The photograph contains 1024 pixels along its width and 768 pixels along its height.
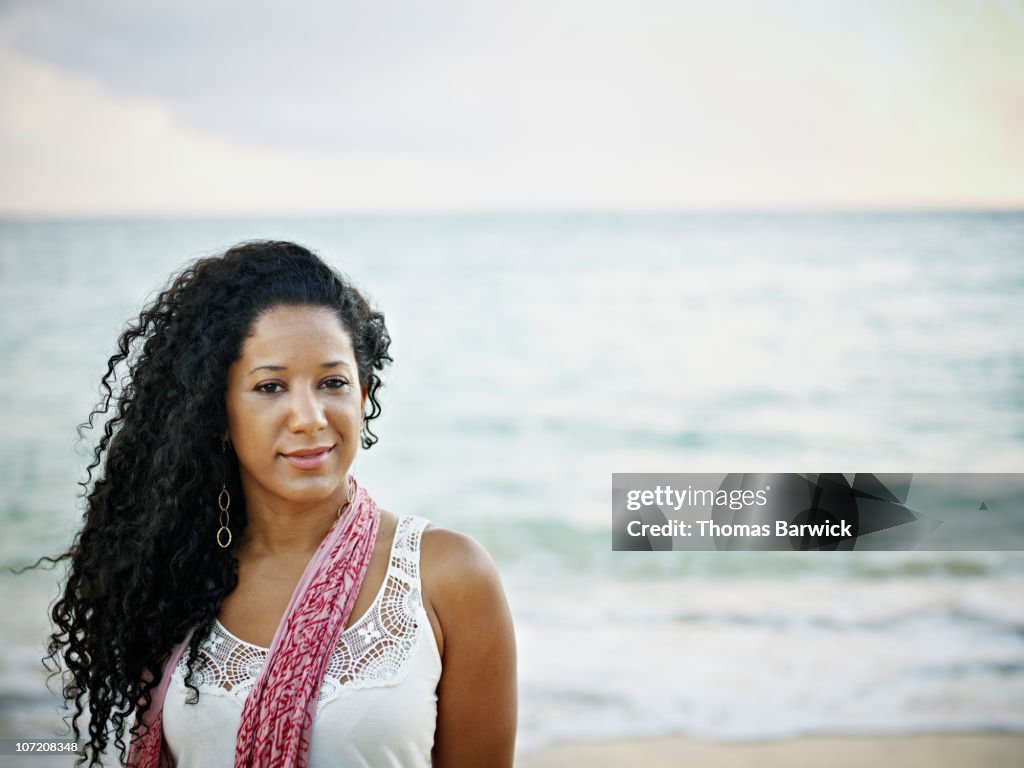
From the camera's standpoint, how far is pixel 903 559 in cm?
682

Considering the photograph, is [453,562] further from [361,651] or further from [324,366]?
[324,366]

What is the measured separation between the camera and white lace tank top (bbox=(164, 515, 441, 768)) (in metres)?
1.89

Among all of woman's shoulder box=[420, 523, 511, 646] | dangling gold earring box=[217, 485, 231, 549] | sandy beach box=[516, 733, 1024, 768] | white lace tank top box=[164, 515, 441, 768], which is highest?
dangling gold earring box=[217, 485, 231, 549]

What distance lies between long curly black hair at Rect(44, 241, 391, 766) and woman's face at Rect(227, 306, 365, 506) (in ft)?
0.14

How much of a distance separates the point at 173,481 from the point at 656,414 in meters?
9.71

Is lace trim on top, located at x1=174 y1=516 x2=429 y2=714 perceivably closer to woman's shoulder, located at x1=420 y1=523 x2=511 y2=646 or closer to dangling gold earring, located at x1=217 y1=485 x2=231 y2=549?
woman's shoulder, located at x1=420 y1=523 x2=511 y2=646

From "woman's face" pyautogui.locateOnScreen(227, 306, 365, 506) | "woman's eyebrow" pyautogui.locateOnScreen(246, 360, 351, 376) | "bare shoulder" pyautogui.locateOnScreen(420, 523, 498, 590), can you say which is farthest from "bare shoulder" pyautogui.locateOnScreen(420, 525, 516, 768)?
"woman's eyebrow" pyautogui.locateOnScreen(246, 360, 351, 376)

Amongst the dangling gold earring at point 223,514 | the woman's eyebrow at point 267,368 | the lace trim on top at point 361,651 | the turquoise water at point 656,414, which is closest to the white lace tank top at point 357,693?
the lace trim on top at point 361,651

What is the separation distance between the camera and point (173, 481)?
6.95ft

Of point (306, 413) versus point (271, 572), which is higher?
point (306, 413)

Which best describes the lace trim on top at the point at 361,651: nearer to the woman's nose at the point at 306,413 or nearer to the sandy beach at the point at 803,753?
the woman's nose at the point at 306,413

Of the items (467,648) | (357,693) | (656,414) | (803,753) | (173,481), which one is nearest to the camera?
(357,693)

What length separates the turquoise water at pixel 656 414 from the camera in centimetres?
497

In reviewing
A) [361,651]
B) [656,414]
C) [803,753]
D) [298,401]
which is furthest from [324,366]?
[656,414]
